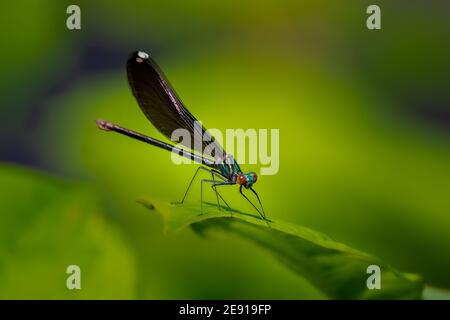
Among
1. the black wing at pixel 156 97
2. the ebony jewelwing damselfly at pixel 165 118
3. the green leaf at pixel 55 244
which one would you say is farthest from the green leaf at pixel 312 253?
the black wing at pixel 156 97

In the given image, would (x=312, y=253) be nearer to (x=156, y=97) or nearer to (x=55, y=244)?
(x=55, y=244)

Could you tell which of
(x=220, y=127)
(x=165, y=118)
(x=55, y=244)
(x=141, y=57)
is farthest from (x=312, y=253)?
(x=141, y=57)

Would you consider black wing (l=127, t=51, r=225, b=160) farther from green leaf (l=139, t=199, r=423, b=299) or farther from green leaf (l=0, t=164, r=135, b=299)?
green leaf (l=139, t=199, r=423, b=299)

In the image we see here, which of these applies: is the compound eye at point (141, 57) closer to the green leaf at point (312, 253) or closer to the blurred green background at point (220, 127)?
the blurred green background at point (220, 127)
